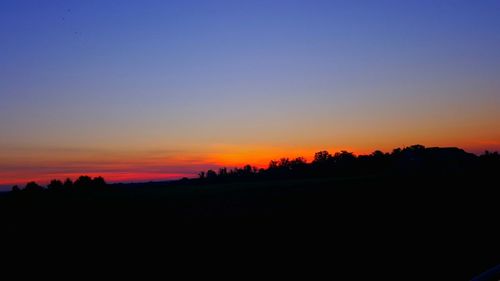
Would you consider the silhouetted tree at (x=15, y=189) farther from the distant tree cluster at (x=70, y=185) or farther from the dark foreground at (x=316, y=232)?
the dark foreground at (x=316, y=232)

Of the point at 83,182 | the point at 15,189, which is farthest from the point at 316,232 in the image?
the point at 83,182

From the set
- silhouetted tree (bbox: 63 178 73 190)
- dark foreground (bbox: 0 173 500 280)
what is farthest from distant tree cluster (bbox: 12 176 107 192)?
dark foreground (bbox: 0 173 500 280)

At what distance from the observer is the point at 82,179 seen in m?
77.9

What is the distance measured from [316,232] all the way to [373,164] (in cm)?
9864

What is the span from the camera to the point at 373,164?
118 meters

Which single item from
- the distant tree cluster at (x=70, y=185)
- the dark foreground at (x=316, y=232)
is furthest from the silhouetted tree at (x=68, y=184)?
the dark foreground at (x=316, y=232)

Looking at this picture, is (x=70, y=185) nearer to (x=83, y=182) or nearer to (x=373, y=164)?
(x=83, y=182)

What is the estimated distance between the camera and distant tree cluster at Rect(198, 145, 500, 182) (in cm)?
9075

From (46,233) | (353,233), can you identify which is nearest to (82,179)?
(46,233)

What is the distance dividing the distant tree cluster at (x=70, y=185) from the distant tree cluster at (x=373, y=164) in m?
38.3

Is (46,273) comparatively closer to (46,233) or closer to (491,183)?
(46,233)

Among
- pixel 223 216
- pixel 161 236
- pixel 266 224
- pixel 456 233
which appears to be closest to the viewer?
pixel 456 233

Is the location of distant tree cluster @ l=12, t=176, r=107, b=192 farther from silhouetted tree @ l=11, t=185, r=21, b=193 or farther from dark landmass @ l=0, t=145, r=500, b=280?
dark landmass @ l=0, t=145, r=500, b=280

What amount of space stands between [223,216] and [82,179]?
Answer: 176 feet
